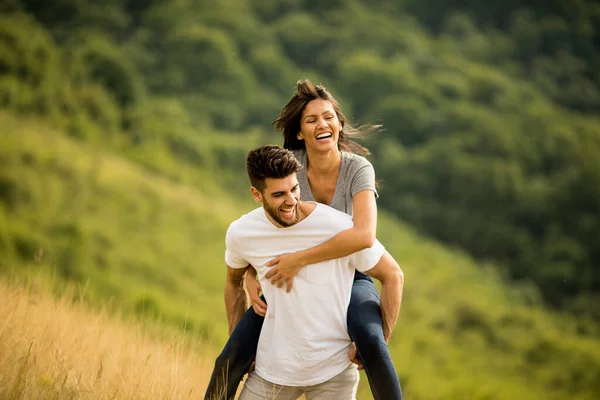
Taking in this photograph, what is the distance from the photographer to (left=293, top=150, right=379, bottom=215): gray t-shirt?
3678 mm

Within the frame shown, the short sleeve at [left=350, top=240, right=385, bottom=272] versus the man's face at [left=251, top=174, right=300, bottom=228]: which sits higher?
the man's face at [left=251, top=174, right=300, bottom=228]

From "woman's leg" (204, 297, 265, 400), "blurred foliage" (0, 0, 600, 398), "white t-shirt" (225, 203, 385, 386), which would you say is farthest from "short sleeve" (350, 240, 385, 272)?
"blurred foliage" (0, 0, 600, 398)

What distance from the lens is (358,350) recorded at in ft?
10.4

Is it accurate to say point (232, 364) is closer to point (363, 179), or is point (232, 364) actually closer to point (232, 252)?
point (232, 252)

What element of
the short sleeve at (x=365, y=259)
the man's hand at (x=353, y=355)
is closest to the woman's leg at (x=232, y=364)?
the man's hand at (x=353, y=355)

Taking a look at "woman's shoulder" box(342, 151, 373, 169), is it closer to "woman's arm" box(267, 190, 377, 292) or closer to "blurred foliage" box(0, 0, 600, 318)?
"woman's arm" box(267, 190, 377, 292)

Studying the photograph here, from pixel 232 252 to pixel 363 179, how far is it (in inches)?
29.4

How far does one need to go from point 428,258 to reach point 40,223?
18.3 m

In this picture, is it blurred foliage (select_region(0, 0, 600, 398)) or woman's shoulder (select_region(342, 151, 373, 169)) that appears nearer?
woman's shoulder (select_region(342, 151, 373, 169))

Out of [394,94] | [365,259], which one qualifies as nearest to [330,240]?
[365,259]

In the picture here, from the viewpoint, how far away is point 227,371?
3.27 meters

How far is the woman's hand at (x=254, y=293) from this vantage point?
334 cm

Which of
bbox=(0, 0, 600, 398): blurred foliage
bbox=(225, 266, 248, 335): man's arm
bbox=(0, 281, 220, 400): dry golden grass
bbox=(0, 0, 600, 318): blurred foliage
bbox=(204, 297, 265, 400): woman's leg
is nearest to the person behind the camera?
bbox=(204, 297, 265, 400): woman's leg

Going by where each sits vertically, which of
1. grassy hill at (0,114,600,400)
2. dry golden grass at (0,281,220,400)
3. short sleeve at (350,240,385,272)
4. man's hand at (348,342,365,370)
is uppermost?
short sleeve at (350,240,385,272)
